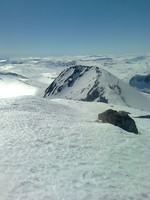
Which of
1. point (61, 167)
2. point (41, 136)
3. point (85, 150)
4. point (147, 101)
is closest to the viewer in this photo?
point (61, 167)

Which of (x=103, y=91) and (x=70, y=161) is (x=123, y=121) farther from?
(x=103, y=91)

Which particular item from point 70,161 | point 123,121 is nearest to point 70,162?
point 70,161

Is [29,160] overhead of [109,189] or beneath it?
overhead

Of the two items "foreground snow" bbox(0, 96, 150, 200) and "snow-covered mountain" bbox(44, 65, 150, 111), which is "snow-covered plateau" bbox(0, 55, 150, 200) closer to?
"foreground snow" bbox(0, 96, 150, 200)

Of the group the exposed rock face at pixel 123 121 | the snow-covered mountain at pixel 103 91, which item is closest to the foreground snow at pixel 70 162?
the exposed rock face at pixel 123 121

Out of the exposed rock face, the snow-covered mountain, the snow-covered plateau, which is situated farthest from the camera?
the snow-covered mountain

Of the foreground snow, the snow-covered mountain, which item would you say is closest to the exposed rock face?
the foreground snow

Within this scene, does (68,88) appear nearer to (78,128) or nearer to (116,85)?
(116,85)

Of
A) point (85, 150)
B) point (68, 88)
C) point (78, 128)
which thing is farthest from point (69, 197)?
point (68, 88)
